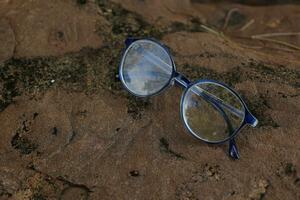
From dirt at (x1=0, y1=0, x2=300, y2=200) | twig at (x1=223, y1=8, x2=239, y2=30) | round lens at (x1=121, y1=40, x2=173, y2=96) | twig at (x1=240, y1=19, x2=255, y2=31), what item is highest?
round lens at (x1=121, y1=40, x2=173, y2=96)

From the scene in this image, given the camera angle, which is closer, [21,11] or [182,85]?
[182,85]

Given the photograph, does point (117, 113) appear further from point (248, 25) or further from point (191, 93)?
point (248, 25)

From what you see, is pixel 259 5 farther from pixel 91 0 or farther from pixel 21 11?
pixel 21 11

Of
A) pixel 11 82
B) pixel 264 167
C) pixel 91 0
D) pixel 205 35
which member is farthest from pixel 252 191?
pixel 91 0

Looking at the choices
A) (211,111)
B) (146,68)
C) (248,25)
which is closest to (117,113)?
(146,68)

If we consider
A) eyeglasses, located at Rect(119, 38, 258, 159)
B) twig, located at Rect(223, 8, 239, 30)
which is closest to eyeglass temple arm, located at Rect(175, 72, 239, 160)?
eyeglasses, located at Rect(119, 38, 258, 159)

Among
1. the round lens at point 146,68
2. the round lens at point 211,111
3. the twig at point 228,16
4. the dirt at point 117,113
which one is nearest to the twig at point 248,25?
the twig at point 228,16

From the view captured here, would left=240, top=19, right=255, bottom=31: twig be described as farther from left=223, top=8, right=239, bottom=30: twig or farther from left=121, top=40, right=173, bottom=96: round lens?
left=121, top=40, right=173, bottom=96: round lens
